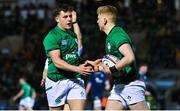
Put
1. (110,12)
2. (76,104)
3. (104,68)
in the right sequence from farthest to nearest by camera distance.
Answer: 1. (76,104)
2. (110,12)
3. (104,68)

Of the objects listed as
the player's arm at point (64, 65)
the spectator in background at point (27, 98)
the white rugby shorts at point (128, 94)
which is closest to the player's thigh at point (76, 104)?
the player's arm at point (64, 65)

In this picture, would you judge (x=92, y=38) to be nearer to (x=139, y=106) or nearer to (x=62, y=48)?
(x=62, y=48)

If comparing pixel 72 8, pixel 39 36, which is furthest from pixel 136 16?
pixel 72 8

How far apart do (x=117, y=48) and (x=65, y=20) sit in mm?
1127

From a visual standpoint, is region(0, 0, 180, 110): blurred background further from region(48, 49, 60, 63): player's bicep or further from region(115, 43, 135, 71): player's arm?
region(115, 43, 135, 71): player's arm

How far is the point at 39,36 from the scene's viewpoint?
28.9 metres

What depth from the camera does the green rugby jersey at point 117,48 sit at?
8094 mm

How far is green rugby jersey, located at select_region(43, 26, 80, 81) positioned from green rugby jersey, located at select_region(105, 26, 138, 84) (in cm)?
75

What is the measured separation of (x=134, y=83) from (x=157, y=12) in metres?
20.5

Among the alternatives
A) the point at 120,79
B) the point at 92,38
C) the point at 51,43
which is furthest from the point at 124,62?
the point at 92,38

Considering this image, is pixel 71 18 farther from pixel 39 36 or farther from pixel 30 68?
pixel 39 36

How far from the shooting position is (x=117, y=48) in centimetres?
809

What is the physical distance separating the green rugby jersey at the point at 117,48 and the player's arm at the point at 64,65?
39 cm

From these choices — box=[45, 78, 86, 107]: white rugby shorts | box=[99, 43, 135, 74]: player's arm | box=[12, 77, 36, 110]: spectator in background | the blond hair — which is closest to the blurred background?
box=[12, 77, 36, 110]: spectator in background
